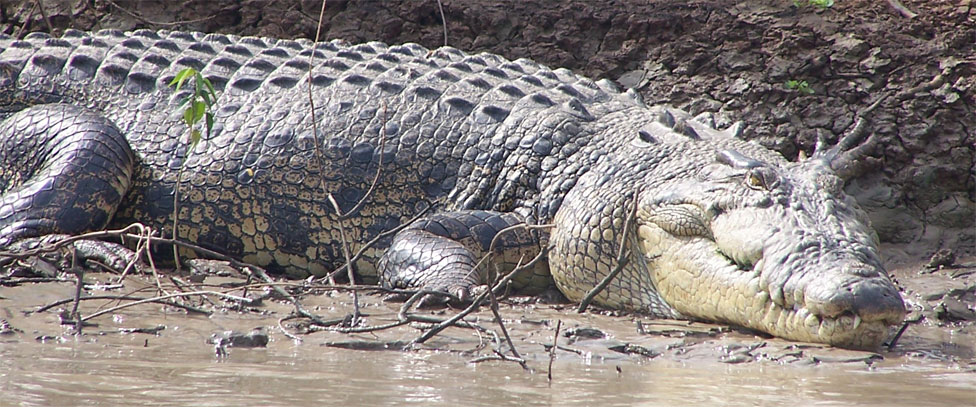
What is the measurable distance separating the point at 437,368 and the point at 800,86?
4.18 meters

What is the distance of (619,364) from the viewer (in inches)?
131

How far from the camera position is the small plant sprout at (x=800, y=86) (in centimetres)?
655

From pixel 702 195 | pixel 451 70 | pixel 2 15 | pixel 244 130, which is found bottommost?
pixel 702 195

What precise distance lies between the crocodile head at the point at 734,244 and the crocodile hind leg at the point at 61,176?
6.88ft

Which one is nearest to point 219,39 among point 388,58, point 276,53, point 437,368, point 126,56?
point 276,53

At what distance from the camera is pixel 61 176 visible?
198 inches

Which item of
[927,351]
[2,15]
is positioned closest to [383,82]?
[927,351]

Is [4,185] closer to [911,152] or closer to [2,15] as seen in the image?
[2,15]

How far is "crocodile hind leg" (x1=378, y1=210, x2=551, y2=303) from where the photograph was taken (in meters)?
4.54

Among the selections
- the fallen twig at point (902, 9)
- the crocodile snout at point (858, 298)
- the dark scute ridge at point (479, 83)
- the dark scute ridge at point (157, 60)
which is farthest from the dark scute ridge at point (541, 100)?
the fallen twig at point (902, 9)

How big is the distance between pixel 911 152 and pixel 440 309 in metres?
3.38

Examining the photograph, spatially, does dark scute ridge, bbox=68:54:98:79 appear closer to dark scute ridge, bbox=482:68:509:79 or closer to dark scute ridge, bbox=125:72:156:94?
dark scute ridge, bbox=125:72:156:94

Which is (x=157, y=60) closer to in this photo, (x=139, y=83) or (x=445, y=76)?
(x=139, y=83)

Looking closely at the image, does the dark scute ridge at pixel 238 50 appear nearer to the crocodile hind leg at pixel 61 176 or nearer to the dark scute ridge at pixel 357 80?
the dark scute ridge at pixel 357 80
